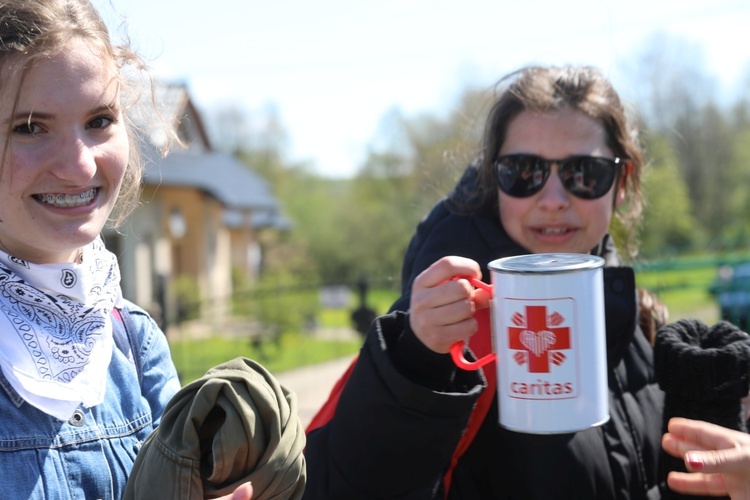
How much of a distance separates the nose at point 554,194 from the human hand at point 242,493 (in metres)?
1.09

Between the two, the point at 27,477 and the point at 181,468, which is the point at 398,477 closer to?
the point at 181,468

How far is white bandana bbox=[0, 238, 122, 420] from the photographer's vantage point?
1.46 meters

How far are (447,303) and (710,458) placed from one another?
0.58 m

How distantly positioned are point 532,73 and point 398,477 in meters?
1.22

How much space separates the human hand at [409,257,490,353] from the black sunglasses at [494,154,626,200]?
55cm

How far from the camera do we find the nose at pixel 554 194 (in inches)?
80.4

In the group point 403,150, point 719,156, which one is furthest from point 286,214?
point 719,156

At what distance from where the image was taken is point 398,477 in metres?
1.70

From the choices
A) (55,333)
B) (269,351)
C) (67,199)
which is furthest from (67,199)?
(269,351)

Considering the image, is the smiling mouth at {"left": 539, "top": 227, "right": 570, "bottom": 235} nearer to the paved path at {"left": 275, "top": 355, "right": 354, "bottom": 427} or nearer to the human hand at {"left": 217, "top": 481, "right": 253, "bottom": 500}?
the human hand at {"left": 217, "top": 481, "right": 253, "bottom": 500}

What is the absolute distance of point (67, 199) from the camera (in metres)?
1.54

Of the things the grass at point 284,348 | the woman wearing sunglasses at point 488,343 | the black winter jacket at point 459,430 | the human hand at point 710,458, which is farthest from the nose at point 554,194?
the grass at point 284,348

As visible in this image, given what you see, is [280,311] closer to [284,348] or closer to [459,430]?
[284,348]

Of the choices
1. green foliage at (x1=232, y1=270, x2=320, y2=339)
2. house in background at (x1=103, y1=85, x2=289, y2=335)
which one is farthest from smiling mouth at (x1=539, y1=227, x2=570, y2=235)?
green foliage at (x1=232, y1=270, x2=320, y2=339)
